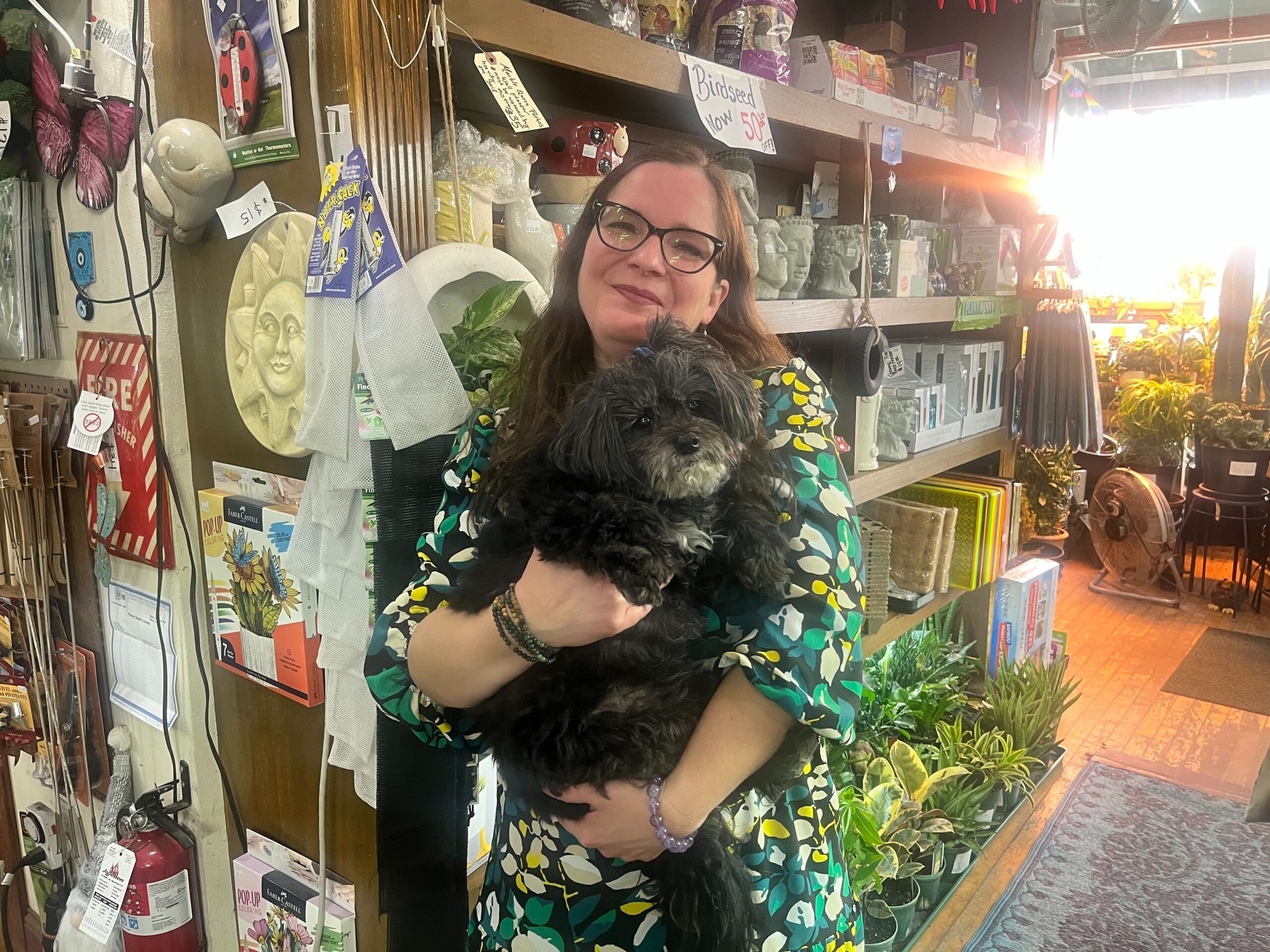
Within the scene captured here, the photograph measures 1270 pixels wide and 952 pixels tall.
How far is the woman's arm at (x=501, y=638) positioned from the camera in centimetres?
66

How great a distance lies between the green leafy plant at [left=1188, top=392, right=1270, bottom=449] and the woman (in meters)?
3.84

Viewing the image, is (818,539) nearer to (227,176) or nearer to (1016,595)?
(227,176)

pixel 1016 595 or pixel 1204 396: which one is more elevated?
pixel 1204 396

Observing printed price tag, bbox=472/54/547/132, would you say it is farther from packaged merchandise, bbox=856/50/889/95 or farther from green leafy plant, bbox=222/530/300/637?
packaged merchandise, bbox=856/50/889/95

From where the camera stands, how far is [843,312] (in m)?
1.90

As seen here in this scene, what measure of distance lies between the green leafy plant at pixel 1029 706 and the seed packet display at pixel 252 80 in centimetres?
243

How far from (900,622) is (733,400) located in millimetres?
1861

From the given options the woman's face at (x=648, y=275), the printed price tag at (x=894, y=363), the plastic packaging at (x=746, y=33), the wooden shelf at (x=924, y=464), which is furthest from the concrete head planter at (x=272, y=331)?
the printed price tag at (x=894, y=363)

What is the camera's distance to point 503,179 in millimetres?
1241

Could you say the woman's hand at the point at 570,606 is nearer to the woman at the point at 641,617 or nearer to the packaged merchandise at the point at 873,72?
the woman at the point at 641,617

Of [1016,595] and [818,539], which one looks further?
[1016,595]

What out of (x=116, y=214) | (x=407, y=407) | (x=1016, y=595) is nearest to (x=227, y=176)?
(x=116, y=214)

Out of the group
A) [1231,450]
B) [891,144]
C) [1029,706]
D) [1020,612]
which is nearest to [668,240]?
[891,144]

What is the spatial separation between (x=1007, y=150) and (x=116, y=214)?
2.38 metres
